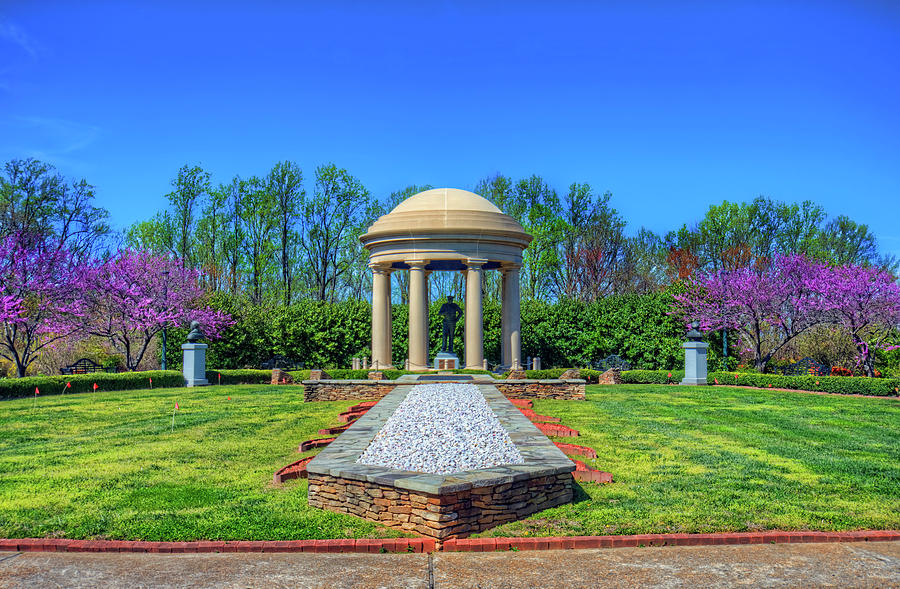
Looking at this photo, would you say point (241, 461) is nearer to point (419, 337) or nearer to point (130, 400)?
point (130, 400)

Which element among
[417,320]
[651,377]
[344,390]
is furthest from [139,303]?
[651,377]

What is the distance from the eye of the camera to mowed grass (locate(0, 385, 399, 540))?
6629mm

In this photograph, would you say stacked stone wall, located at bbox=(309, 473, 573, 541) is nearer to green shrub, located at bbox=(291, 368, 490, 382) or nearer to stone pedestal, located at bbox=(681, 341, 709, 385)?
green shrub, located at bbox=(291, 368, 490, 382)

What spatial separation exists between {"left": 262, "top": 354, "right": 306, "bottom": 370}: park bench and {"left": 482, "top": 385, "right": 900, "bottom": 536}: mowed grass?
1652cm

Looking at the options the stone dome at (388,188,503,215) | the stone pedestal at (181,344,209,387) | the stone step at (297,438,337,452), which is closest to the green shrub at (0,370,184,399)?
the stone pedestal at (181,344,209,387)

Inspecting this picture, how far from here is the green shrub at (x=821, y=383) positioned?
20141 mm

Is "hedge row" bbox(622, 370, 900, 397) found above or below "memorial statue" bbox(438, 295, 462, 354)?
below

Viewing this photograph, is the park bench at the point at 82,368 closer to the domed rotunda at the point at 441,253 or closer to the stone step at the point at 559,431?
the domed rotunda at the point at 441,253

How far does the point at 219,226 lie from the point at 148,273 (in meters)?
14.8

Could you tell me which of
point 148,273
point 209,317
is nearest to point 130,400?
point 209,317

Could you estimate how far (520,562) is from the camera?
580cm

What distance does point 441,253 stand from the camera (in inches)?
1057

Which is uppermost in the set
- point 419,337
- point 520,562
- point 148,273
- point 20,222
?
point 20,222

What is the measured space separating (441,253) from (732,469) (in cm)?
1835
